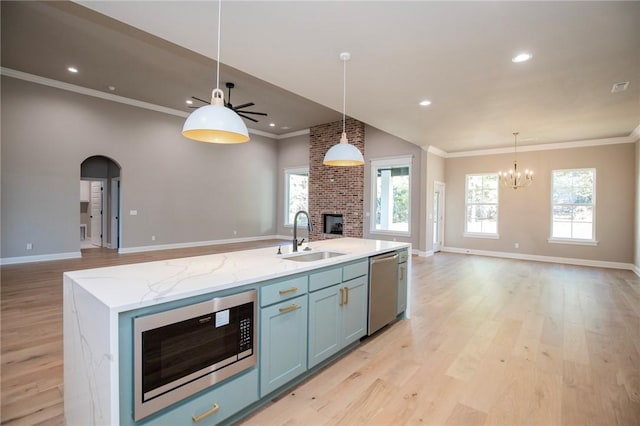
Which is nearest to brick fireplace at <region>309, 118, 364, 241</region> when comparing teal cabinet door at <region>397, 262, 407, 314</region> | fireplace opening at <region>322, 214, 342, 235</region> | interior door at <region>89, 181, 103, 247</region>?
fireplace opening at <region>322, 214, 342, 235</region>

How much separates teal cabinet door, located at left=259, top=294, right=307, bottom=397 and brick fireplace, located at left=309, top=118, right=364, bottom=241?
6753mm

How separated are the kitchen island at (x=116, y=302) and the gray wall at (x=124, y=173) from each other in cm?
627

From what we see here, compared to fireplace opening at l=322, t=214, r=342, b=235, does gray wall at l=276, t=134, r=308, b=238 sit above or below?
above

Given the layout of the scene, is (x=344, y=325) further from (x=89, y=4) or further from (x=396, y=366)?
(x=89, y=4)

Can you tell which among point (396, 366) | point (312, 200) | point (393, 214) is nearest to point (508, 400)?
point (396, 366)

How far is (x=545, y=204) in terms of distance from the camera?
24.5ft

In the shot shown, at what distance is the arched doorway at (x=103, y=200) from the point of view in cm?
823

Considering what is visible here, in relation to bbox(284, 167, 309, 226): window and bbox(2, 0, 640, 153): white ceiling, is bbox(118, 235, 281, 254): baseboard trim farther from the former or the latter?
bbox(2, 0, 640, 153): white ceiling

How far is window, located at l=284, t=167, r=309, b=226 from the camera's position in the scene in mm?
10891

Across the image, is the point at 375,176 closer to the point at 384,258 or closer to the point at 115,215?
the point at 384,258

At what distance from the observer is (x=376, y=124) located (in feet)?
19.1

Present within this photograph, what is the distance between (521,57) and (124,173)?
26.4ft

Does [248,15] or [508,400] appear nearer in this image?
[508,400]

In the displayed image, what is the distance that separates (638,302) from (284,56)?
5.76 metres
